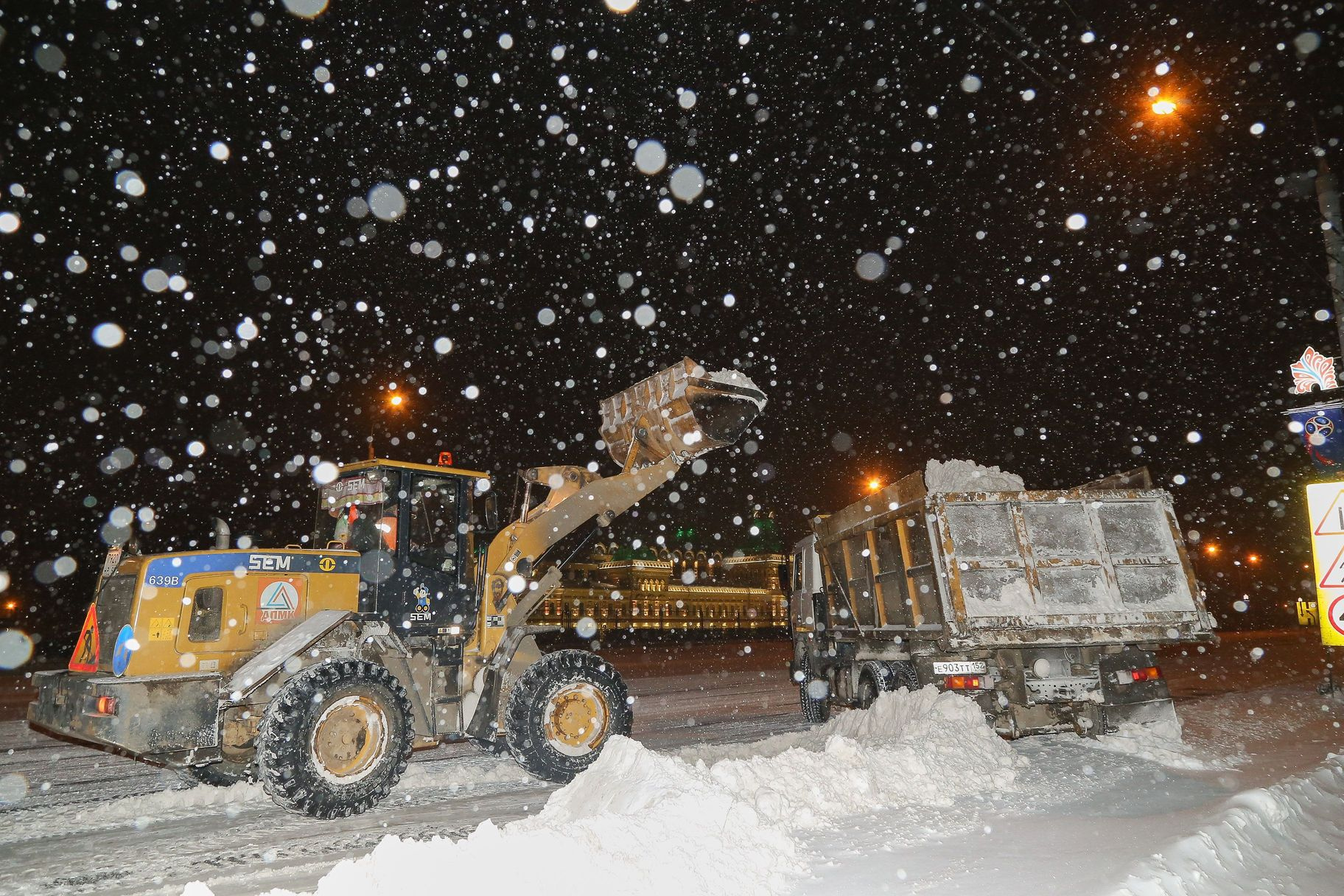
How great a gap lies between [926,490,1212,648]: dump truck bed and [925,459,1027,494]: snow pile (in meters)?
0.52

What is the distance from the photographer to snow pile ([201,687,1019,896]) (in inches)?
166

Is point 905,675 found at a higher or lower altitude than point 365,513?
lower

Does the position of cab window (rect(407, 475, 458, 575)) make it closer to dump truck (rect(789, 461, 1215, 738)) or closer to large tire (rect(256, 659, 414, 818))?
large tire (rect(256, 659, 414, 818))

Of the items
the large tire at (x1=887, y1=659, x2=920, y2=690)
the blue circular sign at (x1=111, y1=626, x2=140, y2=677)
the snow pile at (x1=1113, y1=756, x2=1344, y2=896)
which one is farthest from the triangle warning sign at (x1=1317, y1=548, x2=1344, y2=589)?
the blue circular sign at (x1=111, y1=626, x2=140, y2=677)

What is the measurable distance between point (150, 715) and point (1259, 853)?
24.9 ft

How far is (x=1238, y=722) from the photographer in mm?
10500

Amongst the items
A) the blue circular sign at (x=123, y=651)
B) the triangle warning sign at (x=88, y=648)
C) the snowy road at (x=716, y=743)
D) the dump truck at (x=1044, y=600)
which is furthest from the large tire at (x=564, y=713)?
the triangle warning sign at (x=88, y=648)

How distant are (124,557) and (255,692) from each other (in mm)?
1830

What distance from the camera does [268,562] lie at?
23.1 feet

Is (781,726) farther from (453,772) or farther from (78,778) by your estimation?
(78,778)

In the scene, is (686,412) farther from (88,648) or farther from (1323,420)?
(1323,420)

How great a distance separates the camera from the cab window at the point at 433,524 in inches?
311

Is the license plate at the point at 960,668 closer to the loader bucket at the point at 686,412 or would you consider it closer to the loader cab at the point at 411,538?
the loader bucket at the point at 686,412

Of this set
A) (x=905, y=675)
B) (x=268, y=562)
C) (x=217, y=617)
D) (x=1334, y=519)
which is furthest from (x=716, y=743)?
(x=1334, y=519)
